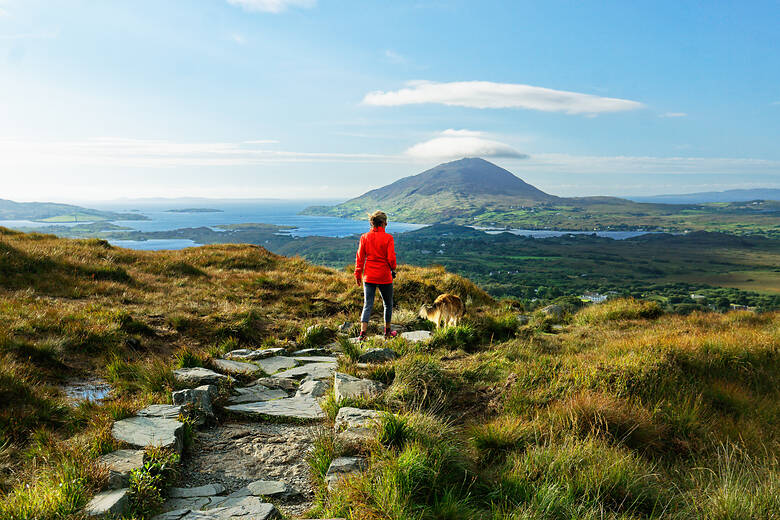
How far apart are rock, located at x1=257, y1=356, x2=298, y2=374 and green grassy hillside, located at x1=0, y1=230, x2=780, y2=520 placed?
40.1 inches

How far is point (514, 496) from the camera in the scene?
10.8 feet

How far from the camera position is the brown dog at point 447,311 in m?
9.46

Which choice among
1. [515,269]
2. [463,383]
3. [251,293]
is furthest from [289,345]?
[515,269]

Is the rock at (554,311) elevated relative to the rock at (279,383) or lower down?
lower down

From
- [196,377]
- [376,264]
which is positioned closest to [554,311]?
[376,264]

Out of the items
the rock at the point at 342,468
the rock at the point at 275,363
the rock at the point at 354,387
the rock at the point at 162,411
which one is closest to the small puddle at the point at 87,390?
the rock at the point at 162,411

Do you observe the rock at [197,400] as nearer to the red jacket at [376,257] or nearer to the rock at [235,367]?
the rock at [235,367]

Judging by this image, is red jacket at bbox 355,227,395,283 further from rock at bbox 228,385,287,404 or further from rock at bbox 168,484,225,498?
rock at bbox 168,484,225,498

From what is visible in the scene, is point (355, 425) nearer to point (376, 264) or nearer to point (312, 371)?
point (312, 371)

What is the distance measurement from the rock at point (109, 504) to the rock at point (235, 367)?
3.12 m

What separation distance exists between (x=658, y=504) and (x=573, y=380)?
93.8 inches

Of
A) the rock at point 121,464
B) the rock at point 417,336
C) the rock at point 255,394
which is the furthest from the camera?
the rock at point 417,336

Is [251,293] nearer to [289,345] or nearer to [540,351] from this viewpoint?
[289,345]

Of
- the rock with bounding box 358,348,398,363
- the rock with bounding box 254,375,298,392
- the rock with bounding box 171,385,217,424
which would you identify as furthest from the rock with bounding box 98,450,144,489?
the rock with bounding box 358,348,398,363
